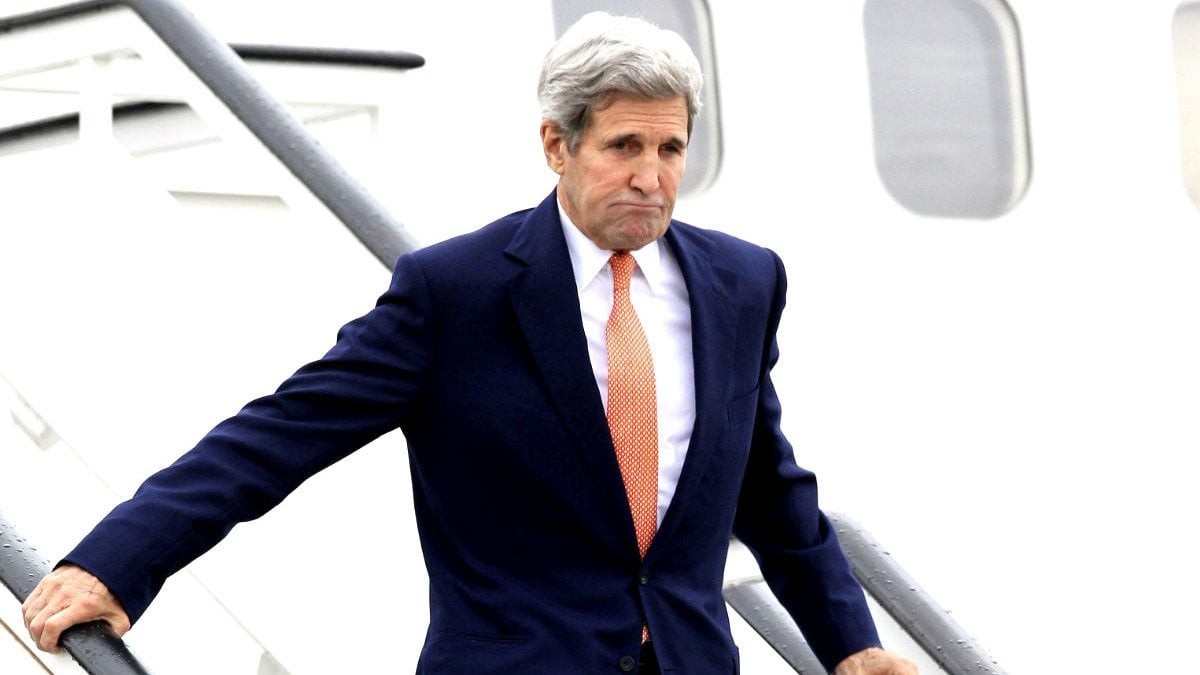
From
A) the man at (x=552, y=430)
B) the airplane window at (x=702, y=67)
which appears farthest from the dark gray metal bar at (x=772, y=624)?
the airplane window at (x=702, y=67)

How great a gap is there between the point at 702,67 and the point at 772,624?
278 cm

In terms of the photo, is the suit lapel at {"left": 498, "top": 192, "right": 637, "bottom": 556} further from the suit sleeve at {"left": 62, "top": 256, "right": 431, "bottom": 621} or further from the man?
the suit sleeve at {"left": 62, "top": 256, "right": 431, "bottom": 621}

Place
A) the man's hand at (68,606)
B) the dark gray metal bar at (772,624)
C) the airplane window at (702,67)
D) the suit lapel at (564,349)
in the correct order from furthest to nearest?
the airplane window at (702,67)
the dark gray metal bar at (772,624)
the suit lapel at (564,349)
the man's hand at (68,606)

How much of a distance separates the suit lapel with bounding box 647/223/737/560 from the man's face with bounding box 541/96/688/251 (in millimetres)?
116

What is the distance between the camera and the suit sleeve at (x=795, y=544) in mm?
2463

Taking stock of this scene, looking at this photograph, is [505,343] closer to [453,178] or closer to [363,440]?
[363,440]

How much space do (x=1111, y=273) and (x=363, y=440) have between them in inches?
166

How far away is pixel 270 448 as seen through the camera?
221 cm

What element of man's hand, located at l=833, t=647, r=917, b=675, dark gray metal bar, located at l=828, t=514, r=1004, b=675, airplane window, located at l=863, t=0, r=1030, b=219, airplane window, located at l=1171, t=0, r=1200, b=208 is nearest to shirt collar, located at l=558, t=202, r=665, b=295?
man's hand, located at l=833, t=647, r=917, b=675

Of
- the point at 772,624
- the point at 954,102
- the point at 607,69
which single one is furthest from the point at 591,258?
the point at 954,102

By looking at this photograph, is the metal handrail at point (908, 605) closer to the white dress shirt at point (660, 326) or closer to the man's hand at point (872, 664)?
the man's hand at point (872, 664)

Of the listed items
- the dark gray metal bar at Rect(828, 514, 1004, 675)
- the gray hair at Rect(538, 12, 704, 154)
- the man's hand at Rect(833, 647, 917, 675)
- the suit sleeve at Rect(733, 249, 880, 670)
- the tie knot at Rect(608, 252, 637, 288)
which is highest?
the gray hair at Rect(538, 12, 704, 154)

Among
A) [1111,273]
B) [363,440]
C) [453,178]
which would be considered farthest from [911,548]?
[363,440]

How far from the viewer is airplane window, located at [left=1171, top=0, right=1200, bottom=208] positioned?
20.3 ft
